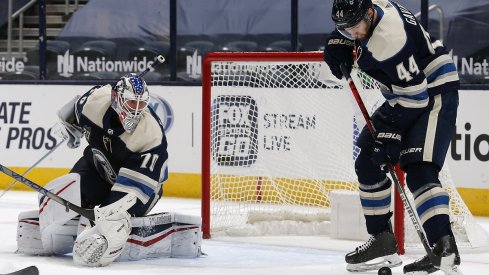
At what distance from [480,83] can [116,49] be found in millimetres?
2572

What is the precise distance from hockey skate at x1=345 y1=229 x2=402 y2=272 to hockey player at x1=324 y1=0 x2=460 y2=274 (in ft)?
0.54

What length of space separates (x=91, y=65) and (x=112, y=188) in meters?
3.34

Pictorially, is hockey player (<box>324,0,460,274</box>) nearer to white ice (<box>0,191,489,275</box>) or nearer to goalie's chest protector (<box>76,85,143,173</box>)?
white ice (<box>0,191,489,275</box>)

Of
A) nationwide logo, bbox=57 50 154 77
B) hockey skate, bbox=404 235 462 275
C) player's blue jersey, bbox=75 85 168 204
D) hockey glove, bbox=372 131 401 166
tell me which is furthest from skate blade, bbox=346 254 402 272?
nationwide logo, bbox=57 50 154 77

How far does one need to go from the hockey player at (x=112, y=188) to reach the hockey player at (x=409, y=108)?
880 millimetres

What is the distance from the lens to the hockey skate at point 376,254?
457cm

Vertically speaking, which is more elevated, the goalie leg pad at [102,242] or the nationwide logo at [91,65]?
the nationwide logo at [91,65]

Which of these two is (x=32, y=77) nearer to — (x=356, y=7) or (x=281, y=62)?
(x=281, y=62)

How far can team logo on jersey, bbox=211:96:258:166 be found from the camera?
6141mm

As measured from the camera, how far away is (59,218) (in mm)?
4906

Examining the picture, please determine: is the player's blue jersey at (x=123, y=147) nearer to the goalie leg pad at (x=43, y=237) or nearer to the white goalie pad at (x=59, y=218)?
the white goalie pad at (x=59, y=218)

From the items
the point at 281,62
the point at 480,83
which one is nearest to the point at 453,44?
the point at 480,83

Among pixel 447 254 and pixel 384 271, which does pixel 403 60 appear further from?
pixel 384 271

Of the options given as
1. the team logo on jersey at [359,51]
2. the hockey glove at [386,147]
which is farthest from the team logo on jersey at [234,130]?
the hockey glove at [386,147]
